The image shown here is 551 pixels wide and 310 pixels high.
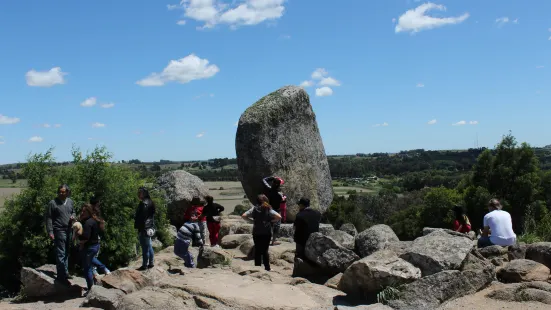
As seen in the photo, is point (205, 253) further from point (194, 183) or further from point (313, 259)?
point (194, 183)

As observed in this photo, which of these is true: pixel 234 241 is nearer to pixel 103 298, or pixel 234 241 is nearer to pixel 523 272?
pixel 103 298

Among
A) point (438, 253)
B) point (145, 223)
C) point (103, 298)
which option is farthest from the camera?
point (145, 223)

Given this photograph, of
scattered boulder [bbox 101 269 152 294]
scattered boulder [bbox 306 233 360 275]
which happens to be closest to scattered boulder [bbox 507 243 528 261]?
scattered boulder [bbox 306 233 360 275]

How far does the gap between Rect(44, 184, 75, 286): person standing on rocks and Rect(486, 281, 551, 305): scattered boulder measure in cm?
873

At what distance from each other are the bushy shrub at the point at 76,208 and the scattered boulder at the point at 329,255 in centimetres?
596

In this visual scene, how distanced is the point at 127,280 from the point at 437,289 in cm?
610

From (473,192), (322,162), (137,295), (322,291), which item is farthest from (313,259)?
(473,192)

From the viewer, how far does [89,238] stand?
1091cm

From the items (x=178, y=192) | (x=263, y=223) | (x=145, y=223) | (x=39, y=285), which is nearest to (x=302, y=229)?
(x=263, y=223)

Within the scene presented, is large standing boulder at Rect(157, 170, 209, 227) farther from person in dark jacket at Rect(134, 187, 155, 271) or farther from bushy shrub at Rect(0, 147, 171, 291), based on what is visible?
person in dark jacket at Rect(134, 187, 155, 271)

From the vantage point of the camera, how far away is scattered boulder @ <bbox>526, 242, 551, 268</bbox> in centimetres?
1132

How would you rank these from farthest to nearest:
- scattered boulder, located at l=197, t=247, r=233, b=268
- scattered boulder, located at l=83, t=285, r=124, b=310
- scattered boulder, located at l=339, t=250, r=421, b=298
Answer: scattered boulder, located at l=197, t=247, r=233, b=268, scattered boulder, located at l=339, t=250, r=421, b=298, scattered boulder, located at l=83, t=285, r=124, b=310

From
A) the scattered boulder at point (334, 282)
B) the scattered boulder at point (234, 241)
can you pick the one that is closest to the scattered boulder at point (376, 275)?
the scattered boulder at point (334, 282)

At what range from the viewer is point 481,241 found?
12789 millimetres
